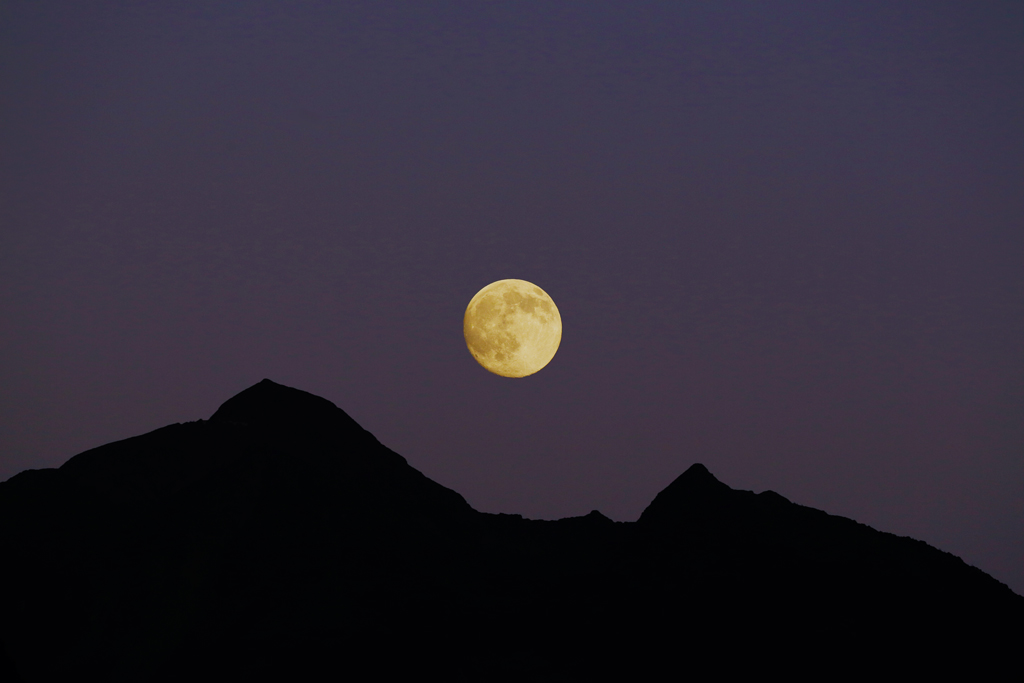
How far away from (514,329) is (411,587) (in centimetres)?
1632

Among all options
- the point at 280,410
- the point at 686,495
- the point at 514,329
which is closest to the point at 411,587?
the point at 514,329

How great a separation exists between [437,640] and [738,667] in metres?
15.3

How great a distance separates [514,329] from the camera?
147ft

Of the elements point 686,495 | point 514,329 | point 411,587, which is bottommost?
point 411,587

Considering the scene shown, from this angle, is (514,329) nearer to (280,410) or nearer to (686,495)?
(686,495)

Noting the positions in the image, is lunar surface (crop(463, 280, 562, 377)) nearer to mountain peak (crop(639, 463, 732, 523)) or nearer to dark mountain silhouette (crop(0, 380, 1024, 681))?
mountain peak (crop(639, 463, 732, 523))

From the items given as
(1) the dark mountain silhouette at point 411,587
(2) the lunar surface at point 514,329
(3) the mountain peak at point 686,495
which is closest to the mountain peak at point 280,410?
(1) the dark mountain silhouette at point 411,587

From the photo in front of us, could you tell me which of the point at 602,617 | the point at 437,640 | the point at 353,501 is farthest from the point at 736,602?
the point at 353,501

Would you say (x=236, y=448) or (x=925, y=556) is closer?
(x=925, y=556)

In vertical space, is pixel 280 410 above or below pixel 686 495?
above

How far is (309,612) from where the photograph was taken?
4406 centimetres

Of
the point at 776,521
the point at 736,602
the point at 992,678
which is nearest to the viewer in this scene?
the point at 992,678

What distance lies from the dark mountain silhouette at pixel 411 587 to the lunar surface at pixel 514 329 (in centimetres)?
1256

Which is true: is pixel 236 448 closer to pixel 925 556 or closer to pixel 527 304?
pixel 527 304
